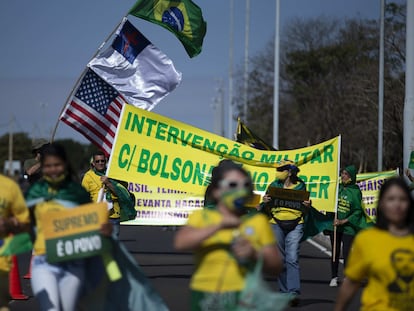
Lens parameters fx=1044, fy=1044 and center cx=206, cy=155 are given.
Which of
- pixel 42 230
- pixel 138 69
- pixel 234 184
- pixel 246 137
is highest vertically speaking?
pixel 138 69

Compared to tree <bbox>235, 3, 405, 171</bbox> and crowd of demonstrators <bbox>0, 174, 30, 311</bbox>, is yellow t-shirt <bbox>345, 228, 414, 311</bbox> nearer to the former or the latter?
crowd of demonstrators <bbox>0, 174, 30, 311</bbox>

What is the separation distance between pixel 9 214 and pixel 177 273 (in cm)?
876

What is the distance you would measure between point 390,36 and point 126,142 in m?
25.1

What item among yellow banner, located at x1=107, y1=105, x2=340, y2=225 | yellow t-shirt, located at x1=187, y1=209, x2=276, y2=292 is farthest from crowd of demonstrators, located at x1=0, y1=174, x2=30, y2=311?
yellow banner, located at x1=107, y1=105, x2=340, y2=225

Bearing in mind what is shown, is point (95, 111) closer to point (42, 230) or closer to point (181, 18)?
point (181, 18)

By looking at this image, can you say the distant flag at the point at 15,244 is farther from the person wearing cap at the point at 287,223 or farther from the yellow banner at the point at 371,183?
the yellow banner at the point at 371,183

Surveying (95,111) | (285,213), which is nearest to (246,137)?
(95,111)

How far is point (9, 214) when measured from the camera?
727 centimetres

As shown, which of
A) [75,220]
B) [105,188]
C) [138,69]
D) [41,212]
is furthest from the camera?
[138,69]

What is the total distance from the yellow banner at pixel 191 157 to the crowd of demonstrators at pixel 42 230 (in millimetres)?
6854

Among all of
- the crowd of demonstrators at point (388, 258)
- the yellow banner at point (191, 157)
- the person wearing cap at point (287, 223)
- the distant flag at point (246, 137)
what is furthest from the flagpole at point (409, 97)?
the crowd of demonstrators at point (388, 258)

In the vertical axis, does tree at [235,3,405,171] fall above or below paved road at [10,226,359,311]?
above

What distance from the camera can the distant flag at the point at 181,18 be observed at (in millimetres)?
16797

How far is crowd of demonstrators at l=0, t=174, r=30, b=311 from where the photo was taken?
23.7 ft
